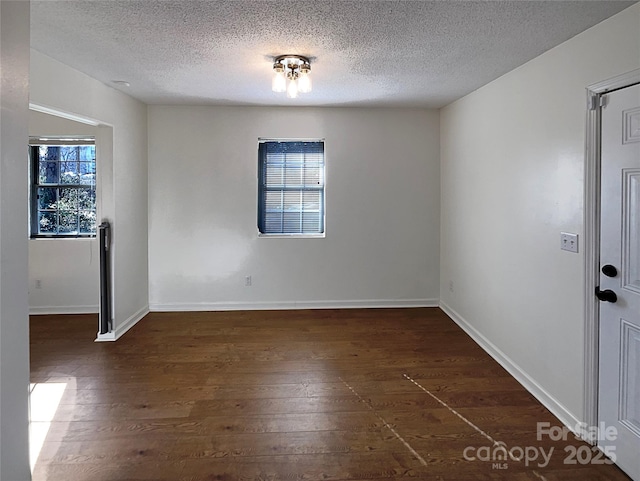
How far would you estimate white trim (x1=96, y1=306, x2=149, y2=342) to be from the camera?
13.3 feet

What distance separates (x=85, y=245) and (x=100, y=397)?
99.9 inches

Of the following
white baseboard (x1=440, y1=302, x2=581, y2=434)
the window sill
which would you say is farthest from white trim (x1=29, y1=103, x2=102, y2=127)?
white baseboard (x1=440, y1=302, x2=581, y2=434)

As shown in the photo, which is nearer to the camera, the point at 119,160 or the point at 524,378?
the point at 524,378

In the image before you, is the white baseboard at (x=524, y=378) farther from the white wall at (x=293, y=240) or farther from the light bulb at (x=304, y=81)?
the light bulb at (x=304, y=81)

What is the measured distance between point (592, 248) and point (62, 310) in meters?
5.36

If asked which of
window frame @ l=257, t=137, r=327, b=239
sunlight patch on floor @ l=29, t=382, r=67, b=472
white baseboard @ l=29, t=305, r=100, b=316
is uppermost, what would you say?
window frame @ l=257, t=137, r=327, b=239

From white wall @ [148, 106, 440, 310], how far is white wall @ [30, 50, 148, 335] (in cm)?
26

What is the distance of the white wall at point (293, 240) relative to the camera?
4922 mm

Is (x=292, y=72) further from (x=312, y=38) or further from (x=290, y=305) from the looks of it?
(x=290, y=305)

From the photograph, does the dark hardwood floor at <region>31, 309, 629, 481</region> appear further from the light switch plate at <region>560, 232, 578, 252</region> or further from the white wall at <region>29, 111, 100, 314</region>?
the light switch plate at <region>560, 232, 578, 252</region>

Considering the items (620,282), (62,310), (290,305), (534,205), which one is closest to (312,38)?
(534,205)

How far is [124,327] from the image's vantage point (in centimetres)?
429

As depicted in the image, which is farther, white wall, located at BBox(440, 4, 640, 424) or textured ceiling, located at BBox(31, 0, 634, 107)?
white wall, located at BBox(440, 4, 640, 424)

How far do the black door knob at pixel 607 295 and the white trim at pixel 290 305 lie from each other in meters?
2.96
